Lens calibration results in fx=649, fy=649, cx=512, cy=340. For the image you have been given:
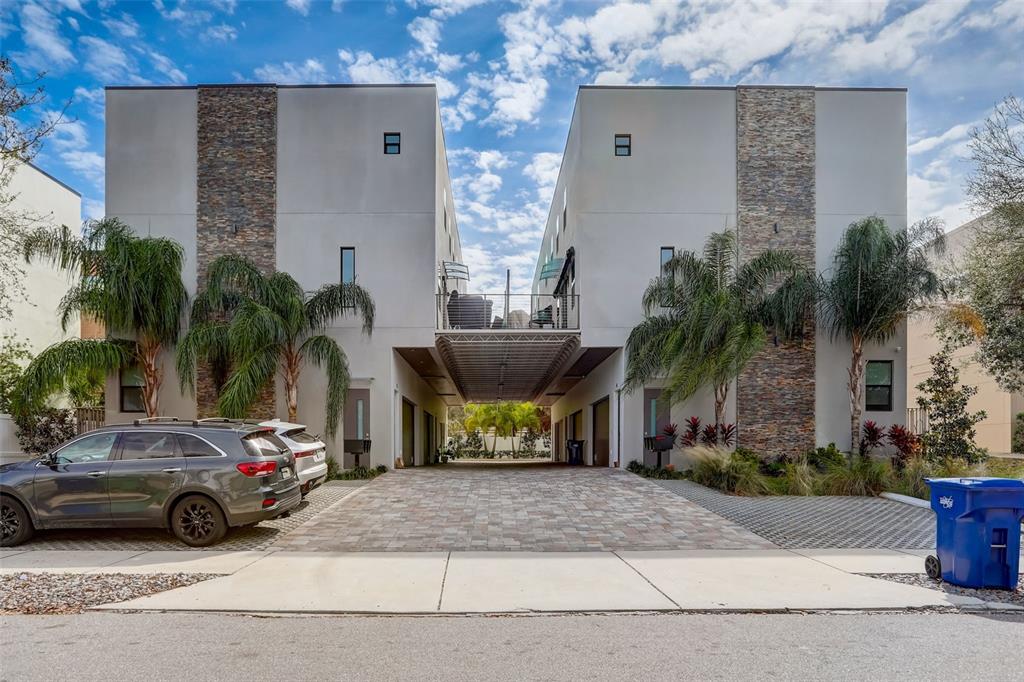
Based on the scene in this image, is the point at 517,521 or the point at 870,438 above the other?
the point at 870,438

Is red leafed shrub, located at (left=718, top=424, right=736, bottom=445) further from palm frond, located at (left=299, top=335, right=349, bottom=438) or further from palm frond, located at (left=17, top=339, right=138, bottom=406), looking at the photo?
palm frond, located at (left=17, top=339, right=138, bottom=406)

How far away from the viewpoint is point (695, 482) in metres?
15.1

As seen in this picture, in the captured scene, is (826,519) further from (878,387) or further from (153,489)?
(153,489)

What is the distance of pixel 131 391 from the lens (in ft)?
58.9

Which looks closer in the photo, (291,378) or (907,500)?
(907,500)

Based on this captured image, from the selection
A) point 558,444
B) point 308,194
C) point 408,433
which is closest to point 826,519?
point 308,194

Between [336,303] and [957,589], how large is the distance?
14.1 metres

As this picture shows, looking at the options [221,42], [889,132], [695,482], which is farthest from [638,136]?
[221,42]

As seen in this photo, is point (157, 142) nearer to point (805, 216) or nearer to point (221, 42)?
point (221, 42)

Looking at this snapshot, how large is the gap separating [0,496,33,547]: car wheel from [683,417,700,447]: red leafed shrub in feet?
46.2

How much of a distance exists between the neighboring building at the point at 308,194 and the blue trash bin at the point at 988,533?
13.4 metres

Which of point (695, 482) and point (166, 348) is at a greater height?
point (166, 348)

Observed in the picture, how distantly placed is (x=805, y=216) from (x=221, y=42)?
15.3m

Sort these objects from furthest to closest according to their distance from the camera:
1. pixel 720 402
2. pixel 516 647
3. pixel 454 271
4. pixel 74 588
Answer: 1. pixel 454 271
2. pixel 720 402
3. pixel 74 588
4. pixel 516 647
